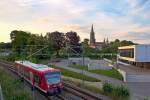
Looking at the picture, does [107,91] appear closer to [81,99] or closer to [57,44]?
[81,99]

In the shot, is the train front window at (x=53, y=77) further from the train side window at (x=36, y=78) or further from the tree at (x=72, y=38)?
the tree at (x=72, y=38)

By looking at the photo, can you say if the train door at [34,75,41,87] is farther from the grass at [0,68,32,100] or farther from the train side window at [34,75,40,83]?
the grass at [0,68,32,100]

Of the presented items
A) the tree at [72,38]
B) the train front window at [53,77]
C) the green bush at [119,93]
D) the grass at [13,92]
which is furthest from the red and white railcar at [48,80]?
the tree at [72,38]

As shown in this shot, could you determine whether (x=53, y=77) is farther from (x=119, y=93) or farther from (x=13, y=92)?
(x=13, y=92)

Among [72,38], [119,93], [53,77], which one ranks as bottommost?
[119,93]

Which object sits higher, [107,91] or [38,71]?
[38,71]

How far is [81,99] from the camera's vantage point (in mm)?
26641

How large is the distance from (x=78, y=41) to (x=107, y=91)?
96227mm

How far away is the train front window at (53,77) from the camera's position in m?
29.1

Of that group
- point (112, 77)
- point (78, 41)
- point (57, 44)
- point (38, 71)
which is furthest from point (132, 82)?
point (78, 41)

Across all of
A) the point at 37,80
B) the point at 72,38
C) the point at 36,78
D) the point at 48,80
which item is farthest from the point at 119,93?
the point at 72,38

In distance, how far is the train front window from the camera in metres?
29.1

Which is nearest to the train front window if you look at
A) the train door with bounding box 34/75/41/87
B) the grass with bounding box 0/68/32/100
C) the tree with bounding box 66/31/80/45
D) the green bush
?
the train door with bounding box 34/75/41/87

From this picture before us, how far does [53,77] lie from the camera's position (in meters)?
29.6
